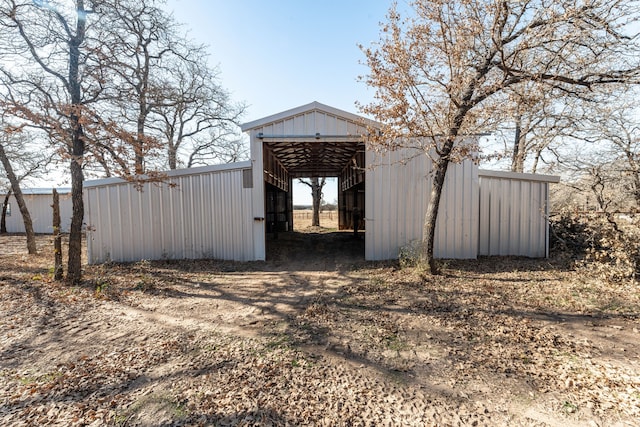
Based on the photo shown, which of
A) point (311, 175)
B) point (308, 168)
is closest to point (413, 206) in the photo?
point (308, 168)

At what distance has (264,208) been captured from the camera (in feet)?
24.5

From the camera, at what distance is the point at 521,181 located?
7574 millimetres

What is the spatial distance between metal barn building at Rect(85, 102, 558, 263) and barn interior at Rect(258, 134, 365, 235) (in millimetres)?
539

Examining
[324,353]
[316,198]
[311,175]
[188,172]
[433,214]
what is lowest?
[324,353]

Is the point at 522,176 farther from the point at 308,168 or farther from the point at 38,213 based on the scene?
the point at 38,213

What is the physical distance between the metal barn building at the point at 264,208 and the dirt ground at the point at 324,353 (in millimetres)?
1930

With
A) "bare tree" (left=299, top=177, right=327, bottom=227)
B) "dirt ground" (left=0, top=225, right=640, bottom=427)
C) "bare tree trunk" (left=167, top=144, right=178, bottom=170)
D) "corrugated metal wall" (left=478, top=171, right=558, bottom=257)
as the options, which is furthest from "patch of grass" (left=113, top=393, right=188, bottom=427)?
"bare tree" (left=299, top=177, right=327, bottom=227)

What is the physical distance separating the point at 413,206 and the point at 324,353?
5.24 meters

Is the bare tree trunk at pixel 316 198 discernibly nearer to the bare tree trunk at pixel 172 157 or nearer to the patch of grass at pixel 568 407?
the bare tree trunk at pixel 172 157

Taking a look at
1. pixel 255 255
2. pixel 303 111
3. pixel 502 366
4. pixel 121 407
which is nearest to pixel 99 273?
pixel 255 255

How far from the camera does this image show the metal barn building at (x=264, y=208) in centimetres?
722

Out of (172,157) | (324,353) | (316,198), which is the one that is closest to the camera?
(324,353)

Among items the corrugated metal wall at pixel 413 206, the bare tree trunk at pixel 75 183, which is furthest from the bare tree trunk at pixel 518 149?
the bare tree trunk at pixel 75 183

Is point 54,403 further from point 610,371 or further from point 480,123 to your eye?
point 480,123
